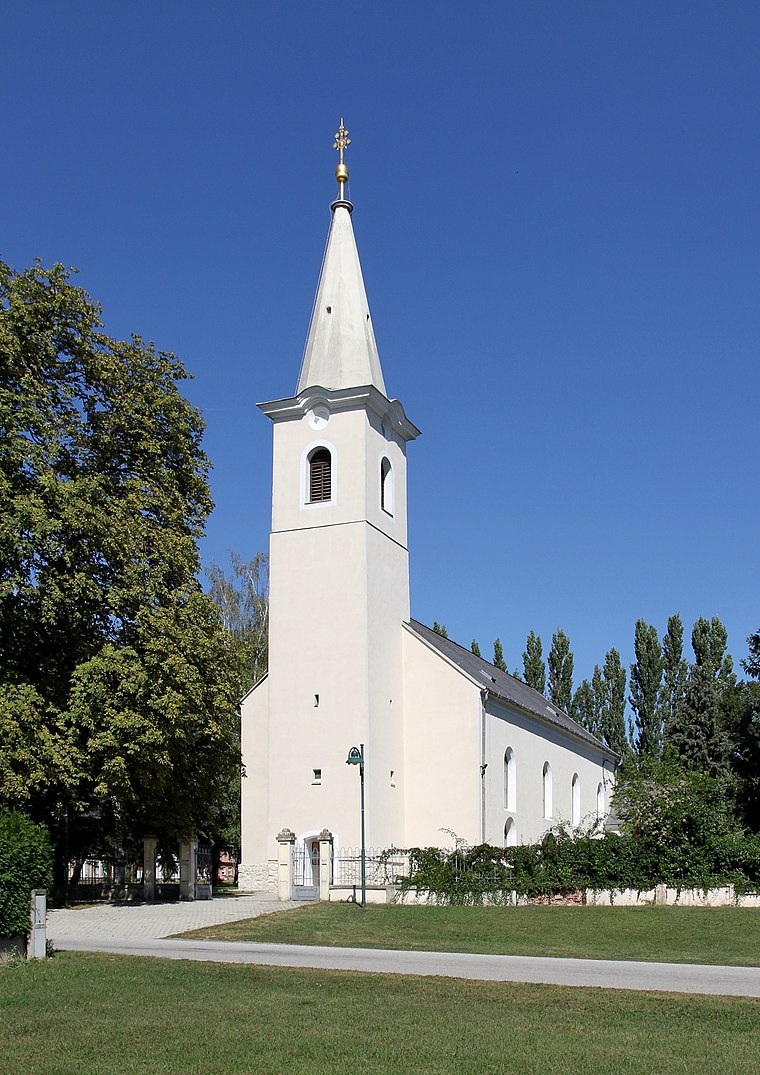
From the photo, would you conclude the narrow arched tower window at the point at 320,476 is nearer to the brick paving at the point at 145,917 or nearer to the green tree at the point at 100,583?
the green tree at the point at 100,583

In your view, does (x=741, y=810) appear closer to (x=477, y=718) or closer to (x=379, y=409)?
(x=477, y=718)

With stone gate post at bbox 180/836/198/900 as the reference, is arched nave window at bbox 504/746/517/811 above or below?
above

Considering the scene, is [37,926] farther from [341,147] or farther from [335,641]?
[341,147]

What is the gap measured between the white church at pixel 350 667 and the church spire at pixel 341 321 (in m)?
0.06

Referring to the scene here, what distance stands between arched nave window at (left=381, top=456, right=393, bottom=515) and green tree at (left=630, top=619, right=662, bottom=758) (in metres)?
38.4

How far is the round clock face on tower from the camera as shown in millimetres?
36812

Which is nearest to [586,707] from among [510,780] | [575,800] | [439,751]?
[575,800]

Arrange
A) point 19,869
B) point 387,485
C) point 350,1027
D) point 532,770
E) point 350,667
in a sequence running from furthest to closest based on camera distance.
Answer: point 532,770 < point 387,485 < point 350,667 < point 19,869 < point 350,1027

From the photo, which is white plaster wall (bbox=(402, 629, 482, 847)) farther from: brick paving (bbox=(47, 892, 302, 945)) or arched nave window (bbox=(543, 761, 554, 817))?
arched nave window (bbox=(543, 761, 554, 817))

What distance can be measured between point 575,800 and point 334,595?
21.0 m

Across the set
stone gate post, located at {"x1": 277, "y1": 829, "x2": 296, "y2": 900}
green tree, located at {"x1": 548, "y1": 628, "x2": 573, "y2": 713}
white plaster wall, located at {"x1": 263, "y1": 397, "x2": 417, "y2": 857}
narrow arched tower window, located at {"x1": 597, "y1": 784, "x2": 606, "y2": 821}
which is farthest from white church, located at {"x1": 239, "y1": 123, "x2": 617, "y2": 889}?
green tree, located at {"x1": 548, "y1": 628, "x2": 573, "y2": 713}

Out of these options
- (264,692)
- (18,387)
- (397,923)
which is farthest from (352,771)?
(18,387)

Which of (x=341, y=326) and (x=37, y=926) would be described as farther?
(x=341, y=326)

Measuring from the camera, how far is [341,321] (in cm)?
3844
